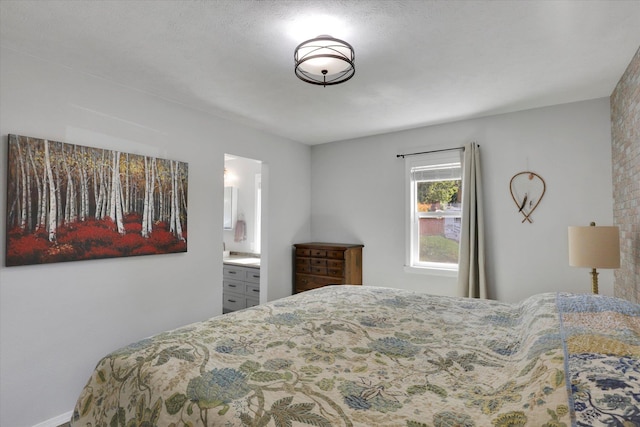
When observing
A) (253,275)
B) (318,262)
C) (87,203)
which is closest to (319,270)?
(318,262)

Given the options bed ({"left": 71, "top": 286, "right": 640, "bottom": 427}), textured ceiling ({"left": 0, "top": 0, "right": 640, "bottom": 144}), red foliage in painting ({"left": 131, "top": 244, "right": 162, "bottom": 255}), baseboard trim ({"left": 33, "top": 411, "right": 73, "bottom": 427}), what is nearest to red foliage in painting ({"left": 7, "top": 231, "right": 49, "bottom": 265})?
red foliage in painting ({"left": 131, "top": 244, "right": 162, "bottom": 255})

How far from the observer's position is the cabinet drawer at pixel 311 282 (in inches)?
169

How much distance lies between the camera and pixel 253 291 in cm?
455

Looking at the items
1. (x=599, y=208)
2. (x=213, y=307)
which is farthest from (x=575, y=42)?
(x=213, y=307)

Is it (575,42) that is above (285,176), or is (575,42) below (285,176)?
above

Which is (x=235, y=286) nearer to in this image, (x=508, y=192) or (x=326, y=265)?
(x=326, y=265)

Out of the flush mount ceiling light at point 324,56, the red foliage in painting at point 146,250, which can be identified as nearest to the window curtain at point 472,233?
the flush mount ceiling light at point 324,56

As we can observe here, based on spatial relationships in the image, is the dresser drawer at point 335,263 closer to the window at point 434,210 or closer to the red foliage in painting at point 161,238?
the window at point 434,210

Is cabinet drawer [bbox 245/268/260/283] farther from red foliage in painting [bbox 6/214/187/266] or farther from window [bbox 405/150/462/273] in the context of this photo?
window [bbox 405/150/462/273]

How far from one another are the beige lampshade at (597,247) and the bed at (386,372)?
0.97m

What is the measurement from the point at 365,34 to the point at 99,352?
3077mm

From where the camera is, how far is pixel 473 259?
3621mm

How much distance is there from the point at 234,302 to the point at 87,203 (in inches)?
109

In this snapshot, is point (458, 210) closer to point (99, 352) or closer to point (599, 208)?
point (599, 208)
